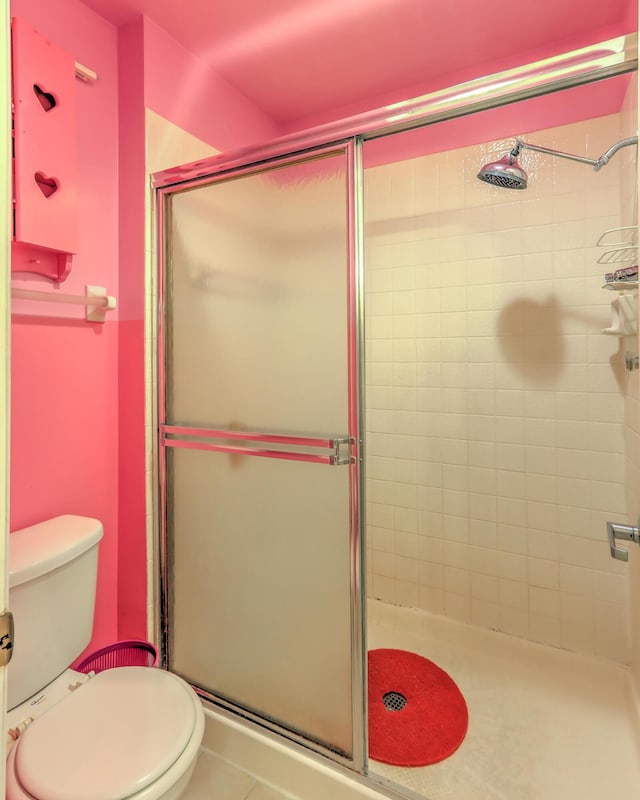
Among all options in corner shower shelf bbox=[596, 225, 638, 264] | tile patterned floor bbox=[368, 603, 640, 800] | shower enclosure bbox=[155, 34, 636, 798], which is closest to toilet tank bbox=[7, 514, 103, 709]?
shower enclosure bbox=[155, 34, 636, 798]

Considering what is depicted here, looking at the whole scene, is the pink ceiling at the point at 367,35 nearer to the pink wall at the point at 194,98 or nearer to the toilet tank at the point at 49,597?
the pink wall at the point at 194,98

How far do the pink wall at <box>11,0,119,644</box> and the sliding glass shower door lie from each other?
19 cm

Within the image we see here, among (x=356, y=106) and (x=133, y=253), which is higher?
(x=356, y=106)

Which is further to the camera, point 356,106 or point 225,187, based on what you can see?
point 356,106

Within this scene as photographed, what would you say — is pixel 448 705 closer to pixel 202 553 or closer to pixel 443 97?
pixel 202 553

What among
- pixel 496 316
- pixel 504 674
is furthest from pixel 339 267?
pixel 504 674

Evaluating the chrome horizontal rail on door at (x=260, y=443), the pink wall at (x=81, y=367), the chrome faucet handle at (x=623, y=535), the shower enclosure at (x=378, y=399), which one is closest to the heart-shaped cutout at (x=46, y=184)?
the pink wall at (x=81, y=367)

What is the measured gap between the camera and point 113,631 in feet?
5.10

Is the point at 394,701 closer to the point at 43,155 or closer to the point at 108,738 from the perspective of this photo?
the point at 108,738

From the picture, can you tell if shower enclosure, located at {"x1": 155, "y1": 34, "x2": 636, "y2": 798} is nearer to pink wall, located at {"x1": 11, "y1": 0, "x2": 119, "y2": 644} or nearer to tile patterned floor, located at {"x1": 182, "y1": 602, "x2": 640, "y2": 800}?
tile patterned floor, located at {"x1": 182, "y1": 602, "x2": 640, "y2": 800}

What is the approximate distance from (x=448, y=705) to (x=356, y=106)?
2.49m

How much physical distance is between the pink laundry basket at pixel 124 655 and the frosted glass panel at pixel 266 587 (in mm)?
116

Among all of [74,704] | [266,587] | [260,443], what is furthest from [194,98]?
[74,704]

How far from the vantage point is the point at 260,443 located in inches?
53.6
